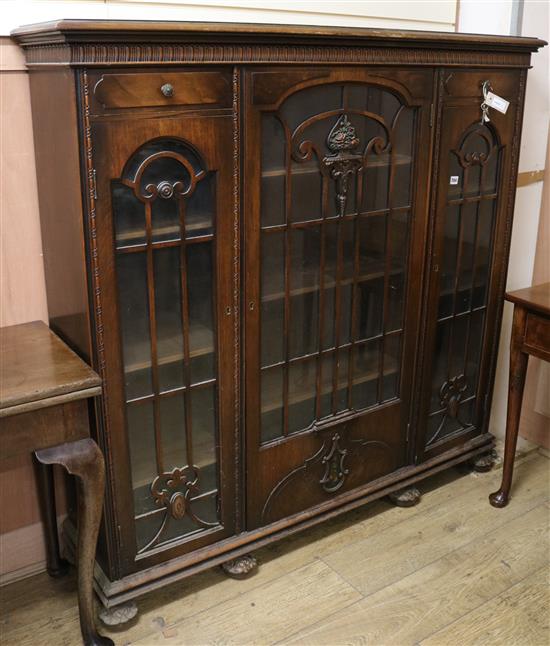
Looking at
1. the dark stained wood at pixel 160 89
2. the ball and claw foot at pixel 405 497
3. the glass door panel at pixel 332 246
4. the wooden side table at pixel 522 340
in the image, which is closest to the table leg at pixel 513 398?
the wooden side table at pixel 522 340

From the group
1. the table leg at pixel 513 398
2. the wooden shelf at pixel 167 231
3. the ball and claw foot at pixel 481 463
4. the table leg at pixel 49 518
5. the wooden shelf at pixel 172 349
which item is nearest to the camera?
the wooden shelf at pixel 167 231

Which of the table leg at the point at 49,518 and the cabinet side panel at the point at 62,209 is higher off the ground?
the cabinet side panel at the point at 62,209

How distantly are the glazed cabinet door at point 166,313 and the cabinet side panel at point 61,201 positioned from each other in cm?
5

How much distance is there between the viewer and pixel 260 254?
180 centimetres

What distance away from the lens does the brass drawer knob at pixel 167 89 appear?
1523 millimetres

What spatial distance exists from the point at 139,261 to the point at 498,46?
1.21 metres

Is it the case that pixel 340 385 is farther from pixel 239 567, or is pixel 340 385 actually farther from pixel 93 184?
pixel 93 184

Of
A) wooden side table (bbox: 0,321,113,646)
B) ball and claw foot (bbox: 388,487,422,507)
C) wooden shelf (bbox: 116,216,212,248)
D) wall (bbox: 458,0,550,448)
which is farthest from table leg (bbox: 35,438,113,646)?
wall (bbox: 458,0,550,448)

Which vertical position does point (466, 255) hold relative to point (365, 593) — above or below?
above

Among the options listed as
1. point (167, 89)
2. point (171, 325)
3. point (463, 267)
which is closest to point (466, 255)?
point (463, 267)

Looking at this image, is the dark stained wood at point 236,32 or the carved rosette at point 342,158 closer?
the dark stained wood at point 236,32

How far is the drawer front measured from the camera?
2115mm

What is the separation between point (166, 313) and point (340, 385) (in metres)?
0.63

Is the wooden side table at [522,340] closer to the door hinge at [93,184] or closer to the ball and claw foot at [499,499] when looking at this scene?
the ball and claw foot at [499,499]
